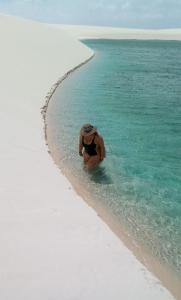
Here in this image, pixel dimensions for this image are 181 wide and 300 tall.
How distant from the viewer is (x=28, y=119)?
15297 millimetres

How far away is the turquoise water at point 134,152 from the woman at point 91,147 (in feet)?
0.79

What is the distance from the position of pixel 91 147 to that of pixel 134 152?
207 centimetres

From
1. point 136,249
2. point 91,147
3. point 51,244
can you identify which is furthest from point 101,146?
point 51,244

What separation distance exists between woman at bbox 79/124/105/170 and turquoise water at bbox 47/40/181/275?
0.24 m

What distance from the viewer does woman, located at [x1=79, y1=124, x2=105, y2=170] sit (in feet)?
34.5

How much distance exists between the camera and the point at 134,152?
12383mm

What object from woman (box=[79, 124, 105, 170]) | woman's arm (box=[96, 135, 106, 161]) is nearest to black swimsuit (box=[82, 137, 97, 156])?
woman (box=[79, 124, 105, 170])

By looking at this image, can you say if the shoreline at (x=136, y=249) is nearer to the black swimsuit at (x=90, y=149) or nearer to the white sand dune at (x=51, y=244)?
the white sand dune at (x=51, y=244)

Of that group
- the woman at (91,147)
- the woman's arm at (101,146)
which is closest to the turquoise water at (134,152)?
the woman at (91,147)

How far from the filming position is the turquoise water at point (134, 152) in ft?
26.7

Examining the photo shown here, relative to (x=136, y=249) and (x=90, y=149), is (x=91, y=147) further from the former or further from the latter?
(x=136, y=249)

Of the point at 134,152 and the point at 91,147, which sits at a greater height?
the point at 91,147

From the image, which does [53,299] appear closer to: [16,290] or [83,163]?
[16,290]

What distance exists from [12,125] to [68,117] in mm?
3706
